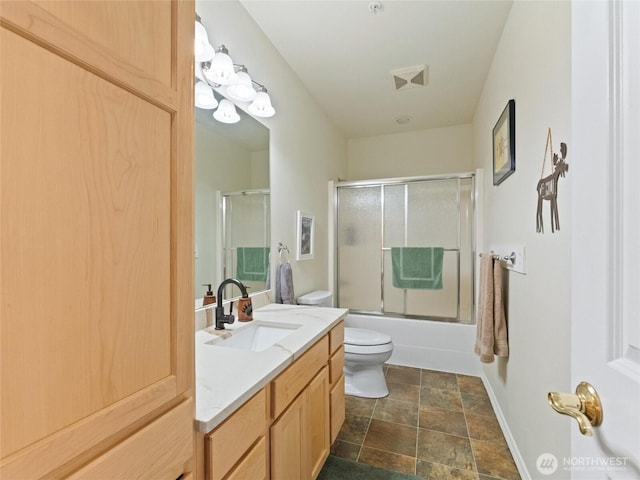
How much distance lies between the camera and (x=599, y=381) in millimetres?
490

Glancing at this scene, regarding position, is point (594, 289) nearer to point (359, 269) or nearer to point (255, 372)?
point (255, 372)

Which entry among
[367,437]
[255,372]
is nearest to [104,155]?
[255,372]

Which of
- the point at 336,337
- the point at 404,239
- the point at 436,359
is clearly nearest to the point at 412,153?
the point at 404,239

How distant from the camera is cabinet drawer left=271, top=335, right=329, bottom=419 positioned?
1046 millimetres

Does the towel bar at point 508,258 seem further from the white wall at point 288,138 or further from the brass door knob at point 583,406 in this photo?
the white wall at point 288,138

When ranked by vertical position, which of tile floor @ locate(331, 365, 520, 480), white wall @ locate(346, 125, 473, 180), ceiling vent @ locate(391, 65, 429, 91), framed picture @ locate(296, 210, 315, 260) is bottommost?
tile floor @ locate(331, 365, 520, 480)

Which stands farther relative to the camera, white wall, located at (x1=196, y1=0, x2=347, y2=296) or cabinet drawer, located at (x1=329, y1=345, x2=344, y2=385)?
white wall, located at (x1=196, y1=0, x2=347, y2=296)

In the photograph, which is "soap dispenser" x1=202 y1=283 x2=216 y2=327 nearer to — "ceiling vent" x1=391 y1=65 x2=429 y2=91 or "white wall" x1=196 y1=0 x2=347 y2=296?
"white wall" x1=196 y1=0 x2=347 y2=296

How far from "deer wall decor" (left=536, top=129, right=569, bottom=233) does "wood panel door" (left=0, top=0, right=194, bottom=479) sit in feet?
4.13

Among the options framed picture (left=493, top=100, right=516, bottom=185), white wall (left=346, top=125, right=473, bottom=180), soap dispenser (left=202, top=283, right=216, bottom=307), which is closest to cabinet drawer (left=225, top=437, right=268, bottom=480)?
soap dispenser (left=202, top=283, right=216, bottom=307)

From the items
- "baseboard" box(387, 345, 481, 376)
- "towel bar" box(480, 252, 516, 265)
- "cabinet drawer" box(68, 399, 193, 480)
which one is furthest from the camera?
"baseboard" box(387, 345, 481, 376)

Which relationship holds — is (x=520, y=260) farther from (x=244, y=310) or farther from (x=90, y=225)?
(x=90, y=225)

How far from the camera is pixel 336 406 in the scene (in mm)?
1664

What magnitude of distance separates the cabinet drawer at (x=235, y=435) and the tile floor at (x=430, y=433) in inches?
41.6
